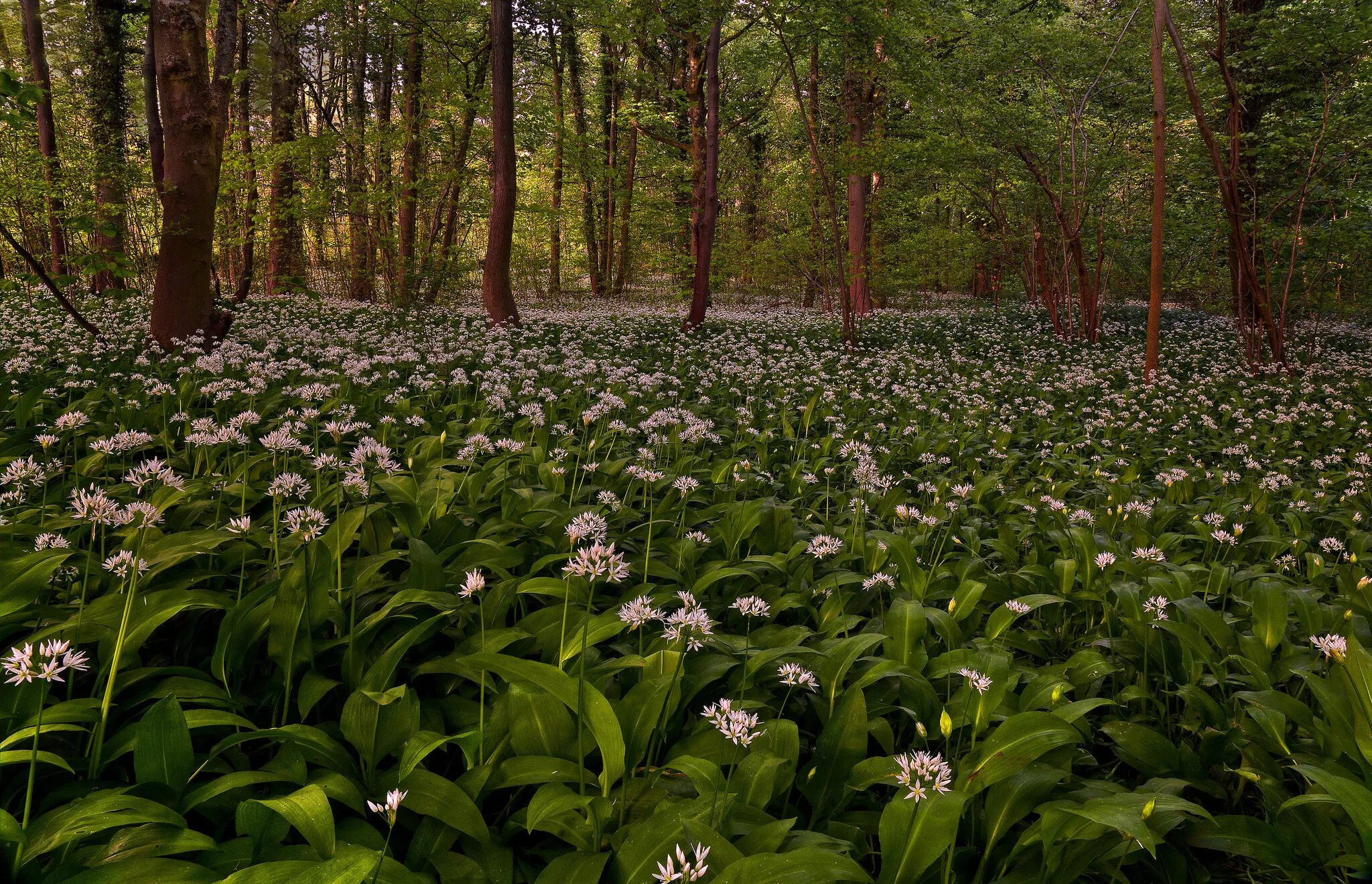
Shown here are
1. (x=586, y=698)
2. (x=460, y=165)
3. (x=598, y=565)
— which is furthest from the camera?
(x=460, y=165)

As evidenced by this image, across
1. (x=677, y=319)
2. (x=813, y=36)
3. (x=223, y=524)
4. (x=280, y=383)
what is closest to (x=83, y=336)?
(x=280, y=383)

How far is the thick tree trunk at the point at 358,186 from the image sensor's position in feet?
42.6

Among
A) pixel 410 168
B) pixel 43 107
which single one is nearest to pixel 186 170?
pixel 410 168

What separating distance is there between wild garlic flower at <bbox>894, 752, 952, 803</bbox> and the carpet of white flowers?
15mm

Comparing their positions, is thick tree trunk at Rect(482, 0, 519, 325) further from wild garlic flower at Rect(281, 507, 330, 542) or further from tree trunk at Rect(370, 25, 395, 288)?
wild garlic flower at Rect(281, 507, 330, 542)

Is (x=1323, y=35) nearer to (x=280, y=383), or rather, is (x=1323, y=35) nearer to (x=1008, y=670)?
(x=1008, y=670)

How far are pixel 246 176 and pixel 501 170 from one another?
5.63 metres

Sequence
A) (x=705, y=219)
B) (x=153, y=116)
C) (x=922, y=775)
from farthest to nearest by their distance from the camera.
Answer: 1. (x=705, y=219)
2. (x=153, y=116)
3. (x=922, y=775)

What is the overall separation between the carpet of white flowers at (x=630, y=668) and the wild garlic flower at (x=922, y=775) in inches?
0.6

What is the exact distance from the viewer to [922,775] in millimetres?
1291

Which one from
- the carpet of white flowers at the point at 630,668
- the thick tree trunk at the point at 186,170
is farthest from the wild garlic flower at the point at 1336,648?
the thick tree trunk at the point at 186,170

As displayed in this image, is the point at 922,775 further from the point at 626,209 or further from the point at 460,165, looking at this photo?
the point at 626,209

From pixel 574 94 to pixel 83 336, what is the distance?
1715cm

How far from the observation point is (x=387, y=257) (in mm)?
13102
